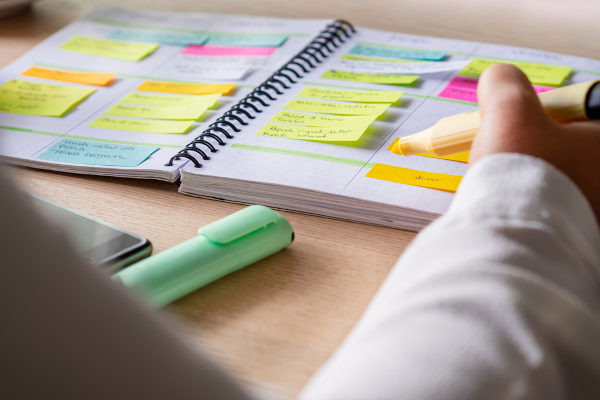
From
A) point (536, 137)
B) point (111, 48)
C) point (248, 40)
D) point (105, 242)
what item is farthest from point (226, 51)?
point (536, 137)

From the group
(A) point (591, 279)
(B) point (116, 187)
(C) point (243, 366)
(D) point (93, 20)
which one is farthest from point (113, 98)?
(A) point (591, 279)

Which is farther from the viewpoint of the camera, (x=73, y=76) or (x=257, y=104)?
(x=73, y=76)

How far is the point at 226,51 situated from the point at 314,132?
337mm

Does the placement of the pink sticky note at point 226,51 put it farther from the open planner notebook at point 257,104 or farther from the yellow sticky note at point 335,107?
the yellow sticky note at point 335,107

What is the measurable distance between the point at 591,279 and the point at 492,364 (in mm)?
125

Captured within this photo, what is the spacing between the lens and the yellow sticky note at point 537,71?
2.90 feet

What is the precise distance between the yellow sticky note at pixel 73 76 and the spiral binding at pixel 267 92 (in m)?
0.23

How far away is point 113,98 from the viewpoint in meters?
0.92

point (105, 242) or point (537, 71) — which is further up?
point (537, 71)

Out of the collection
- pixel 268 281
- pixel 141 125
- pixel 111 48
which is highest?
pixel 111 48

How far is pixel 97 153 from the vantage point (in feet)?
2.53

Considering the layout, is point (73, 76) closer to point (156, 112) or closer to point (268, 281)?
point (156, 112)

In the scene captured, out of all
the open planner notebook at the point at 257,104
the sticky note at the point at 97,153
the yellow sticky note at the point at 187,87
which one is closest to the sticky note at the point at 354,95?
the open planner notebook at the point at 257,104

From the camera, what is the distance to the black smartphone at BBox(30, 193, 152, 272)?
1.83 feet
